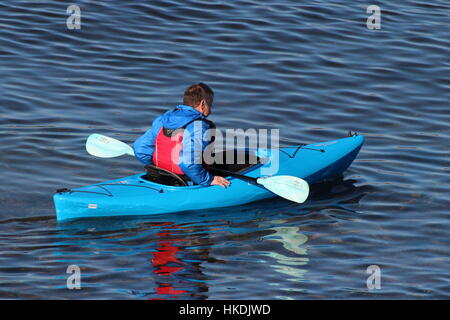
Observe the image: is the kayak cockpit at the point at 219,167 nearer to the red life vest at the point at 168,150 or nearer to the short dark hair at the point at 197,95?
the red life vest at the point at 168,150

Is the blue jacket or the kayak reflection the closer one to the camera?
the kayak reflection

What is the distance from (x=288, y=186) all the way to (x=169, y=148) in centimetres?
124

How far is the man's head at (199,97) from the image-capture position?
797 cm

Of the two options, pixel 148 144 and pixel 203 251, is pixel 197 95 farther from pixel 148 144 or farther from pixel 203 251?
pixel 203 251

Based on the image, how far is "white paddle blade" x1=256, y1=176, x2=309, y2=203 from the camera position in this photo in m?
8.37

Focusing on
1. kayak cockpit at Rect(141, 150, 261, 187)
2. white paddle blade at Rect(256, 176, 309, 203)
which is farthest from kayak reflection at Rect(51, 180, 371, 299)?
kayak cockpit at Rect(141, 150, 261, 187)

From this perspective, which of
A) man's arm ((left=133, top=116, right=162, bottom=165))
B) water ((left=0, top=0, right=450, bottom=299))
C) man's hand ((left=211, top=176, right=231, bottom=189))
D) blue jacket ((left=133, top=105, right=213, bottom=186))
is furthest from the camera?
man's hand ((left=211, top=176, right=231, bottom=189))

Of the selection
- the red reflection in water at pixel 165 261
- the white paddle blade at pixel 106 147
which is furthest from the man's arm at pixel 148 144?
the red reflection in water at pixel 165 261

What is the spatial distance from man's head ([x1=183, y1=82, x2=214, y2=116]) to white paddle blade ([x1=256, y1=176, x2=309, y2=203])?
99cm

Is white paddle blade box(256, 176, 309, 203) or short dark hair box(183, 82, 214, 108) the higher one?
short dark hair box(183, 82, 214, 108)

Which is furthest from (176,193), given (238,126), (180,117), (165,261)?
(238,126)

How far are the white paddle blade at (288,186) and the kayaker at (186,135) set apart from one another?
2.14 ft

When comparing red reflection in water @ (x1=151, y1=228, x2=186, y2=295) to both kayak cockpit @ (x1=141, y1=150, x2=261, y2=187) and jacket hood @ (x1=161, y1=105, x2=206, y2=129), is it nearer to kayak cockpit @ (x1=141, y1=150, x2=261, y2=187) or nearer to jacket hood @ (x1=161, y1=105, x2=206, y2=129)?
kayak cockpit @ (x1=141, y1=150, x2=261, y2=187)
